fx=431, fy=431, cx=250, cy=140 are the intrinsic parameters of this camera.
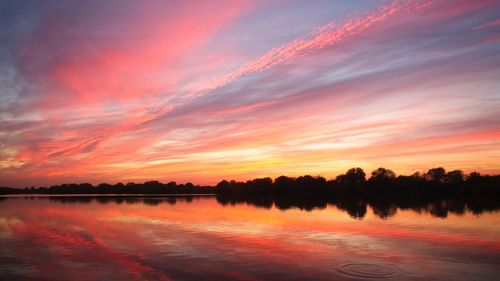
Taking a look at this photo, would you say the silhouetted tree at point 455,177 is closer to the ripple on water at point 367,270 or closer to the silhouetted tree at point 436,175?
the silhouetted tree at point 436,175

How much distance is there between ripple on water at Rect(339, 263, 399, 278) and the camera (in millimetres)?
17875

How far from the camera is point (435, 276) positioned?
18438 millimetres

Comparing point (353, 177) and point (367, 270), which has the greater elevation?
point (353, 177)

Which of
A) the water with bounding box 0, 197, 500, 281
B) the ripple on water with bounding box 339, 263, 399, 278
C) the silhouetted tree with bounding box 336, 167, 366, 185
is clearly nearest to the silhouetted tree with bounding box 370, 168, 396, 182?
the silhouetted tree with bounding box 336, 167, 366, 185

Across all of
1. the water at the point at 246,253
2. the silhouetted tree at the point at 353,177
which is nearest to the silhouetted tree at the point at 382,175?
the silhouetted tree at the point at 353,177

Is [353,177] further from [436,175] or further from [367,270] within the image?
[367,270]

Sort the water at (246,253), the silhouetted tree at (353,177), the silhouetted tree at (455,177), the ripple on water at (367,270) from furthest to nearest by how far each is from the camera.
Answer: the silhouetted tree at (353,177), the silhouetted tree at (455,177), the water at (246,253), the ripple on water at (367,270)

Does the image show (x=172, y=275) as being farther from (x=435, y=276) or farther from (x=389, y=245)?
(x=389, y=245)

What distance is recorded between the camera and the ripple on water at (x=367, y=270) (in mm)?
17875

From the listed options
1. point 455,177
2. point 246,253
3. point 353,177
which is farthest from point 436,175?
point 246,253

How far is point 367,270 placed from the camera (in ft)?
61.7

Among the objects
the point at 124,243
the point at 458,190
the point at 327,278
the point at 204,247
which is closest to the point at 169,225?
the point at 124,243

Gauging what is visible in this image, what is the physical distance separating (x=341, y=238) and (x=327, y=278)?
12949 millimetres

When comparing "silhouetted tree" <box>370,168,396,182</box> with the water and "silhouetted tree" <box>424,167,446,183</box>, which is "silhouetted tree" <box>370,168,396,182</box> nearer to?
"silhouetted tree" <box>424,167,446,183</box>
